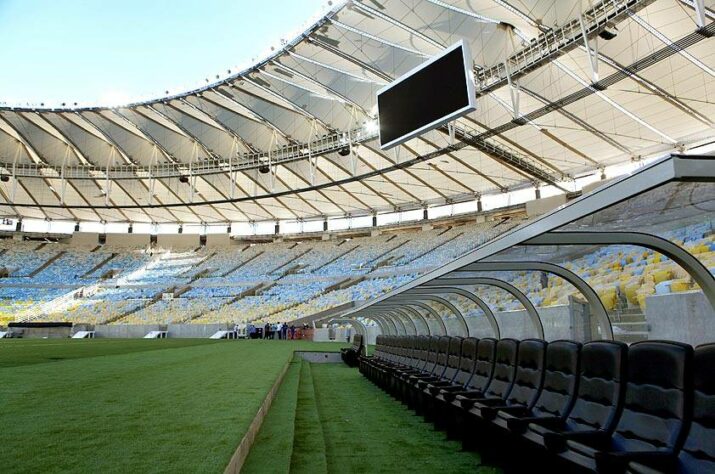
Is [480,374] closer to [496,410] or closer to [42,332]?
[496,410]

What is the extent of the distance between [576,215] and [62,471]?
360 cm

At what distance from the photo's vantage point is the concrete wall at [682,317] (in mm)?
4215

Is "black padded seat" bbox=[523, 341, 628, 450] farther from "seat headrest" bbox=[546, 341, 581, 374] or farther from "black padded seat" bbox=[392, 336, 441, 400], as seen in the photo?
"black padded seat" bbox=[392, 336, 441, 400]

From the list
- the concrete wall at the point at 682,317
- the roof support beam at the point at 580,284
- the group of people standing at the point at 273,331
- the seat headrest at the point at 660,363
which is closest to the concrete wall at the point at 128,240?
the group of people standing at the point at 273,331

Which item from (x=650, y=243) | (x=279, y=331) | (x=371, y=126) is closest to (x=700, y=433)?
(x=650, y=243)

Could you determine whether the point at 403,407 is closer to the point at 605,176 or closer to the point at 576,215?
the point at 576,215

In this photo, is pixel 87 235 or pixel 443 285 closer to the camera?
pixel 443 285

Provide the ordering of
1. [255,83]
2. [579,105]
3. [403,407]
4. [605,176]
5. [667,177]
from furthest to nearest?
[605,176]
[255,83]
[579,105]
[403,407]
[667,177]

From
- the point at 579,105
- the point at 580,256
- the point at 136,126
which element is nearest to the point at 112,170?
the point at 136,126

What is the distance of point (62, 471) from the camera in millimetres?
2832

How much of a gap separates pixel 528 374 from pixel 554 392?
541mm

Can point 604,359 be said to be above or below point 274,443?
above

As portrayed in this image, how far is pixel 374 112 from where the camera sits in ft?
92.7

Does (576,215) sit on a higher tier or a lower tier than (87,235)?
lower
